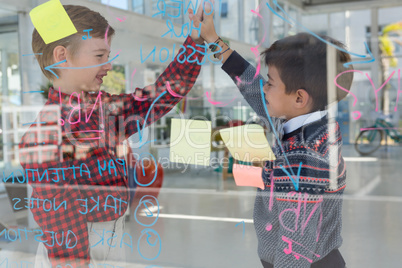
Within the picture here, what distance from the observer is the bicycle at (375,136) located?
4.08 feet

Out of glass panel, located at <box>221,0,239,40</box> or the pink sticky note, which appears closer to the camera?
the pink sticky note

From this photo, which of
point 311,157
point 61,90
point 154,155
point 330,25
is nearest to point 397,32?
point 330,25

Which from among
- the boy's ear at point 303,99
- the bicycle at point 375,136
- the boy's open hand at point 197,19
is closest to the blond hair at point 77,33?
the boy's open hand at point 197,19

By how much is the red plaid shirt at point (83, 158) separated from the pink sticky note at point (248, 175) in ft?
1.03

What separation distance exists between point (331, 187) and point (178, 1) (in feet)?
2.57

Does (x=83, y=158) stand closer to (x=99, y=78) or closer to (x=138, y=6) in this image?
(x=99, y=78)

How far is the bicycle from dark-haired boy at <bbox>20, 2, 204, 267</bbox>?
57 centimetres

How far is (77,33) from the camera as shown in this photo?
1.32 meters

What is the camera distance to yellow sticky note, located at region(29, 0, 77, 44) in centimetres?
133

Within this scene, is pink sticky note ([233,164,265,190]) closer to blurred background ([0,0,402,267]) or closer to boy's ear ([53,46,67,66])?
blurred background ([0,0,402,267])

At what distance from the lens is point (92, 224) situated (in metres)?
1.20

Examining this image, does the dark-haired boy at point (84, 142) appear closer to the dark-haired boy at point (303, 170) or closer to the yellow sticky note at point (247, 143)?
the yellow sticky note at point (247, 143)

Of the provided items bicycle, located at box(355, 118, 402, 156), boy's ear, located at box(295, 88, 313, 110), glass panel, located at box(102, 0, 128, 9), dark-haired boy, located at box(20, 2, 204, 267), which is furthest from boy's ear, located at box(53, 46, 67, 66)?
bicycle, located at box(355, 118, 402, 156)

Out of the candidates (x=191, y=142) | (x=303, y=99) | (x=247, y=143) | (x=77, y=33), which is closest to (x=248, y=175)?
(x=247, y=143)
